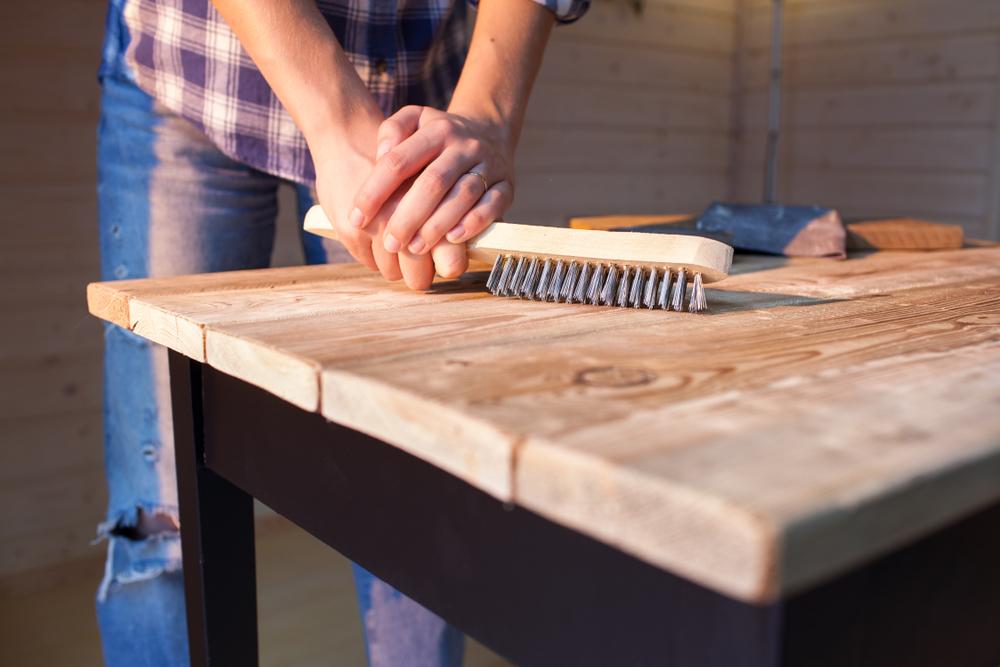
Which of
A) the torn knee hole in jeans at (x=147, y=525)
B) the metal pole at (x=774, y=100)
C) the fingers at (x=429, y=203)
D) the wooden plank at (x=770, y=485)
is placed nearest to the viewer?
the wooden plank at (x=770, y=485)

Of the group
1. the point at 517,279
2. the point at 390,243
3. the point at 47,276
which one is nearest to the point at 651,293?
the point at 517,279

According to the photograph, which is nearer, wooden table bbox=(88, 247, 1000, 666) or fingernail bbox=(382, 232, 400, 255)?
wooden table bbox=(88, 247, 1000, 666)

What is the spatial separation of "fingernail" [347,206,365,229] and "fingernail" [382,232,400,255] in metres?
0.03

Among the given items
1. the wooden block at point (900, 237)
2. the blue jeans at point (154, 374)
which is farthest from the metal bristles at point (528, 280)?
the wooden block at point (900, 237)

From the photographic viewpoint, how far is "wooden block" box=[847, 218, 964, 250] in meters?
1.14

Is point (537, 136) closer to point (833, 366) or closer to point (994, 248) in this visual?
point (994, 248)

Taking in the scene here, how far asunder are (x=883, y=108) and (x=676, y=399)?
3127 millimetres

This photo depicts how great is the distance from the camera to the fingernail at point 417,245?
0.74 metres

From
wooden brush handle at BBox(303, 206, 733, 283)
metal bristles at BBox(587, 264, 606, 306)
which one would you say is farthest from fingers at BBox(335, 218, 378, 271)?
metal bristles at BBox(587, 264, 606, 306)

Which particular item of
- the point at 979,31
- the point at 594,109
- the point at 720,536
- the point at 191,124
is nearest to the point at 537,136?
the point at 594,109

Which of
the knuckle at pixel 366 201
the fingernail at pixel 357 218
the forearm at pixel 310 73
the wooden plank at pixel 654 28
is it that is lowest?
the fingernail at pixel 357 218

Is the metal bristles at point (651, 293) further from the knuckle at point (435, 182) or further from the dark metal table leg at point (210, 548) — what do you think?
the dark metal table leg at point (210, 548)

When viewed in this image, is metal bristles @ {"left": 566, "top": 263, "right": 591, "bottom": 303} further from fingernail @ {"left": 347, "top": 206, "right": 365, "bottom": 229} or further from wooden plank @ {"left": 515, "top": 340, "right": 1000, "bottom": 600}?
wooden plank @ {"left": 515, "top": 340, "right": 1000, "bottom": 600}

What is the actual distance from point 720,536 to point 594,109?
268 centimetres
